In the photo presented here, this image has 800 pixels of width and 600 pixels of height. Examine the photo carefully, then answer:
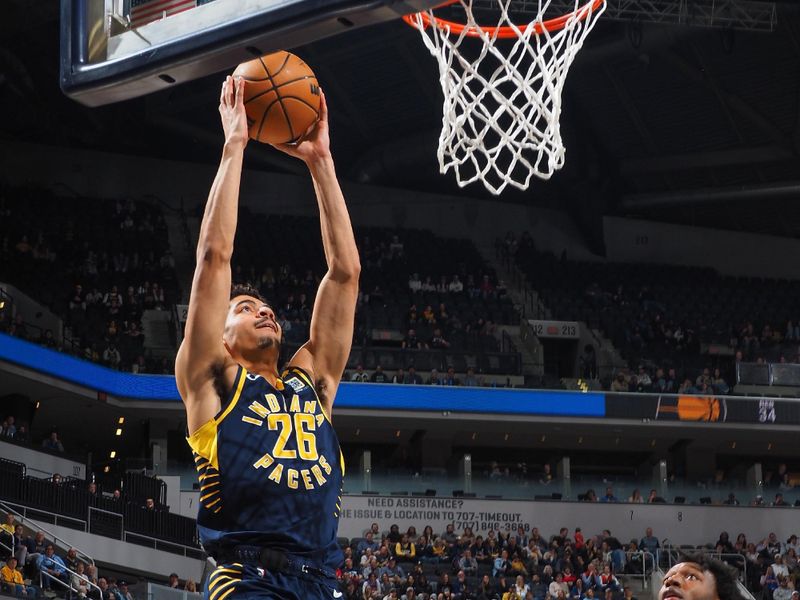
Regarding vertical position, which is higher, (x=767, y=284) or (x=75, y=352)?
(x=767, y=284)

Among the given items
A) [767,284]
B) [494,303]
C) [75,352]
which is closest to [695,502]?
[494,303]

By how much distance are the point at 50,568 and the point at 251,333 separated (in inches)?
535

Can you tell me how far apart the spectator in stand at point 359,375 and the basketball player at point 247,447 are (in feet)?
76.2

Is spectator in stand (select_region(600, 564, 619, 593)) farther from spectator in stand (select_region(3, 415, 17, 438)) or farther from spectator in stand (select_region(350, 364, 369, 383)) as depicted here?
spectator in stand (select_region(3, 415, 17, 438))

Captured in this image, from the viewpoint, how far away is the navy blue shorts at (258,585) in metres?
4.35

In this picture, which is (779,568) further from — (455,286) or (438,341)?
(455,286)

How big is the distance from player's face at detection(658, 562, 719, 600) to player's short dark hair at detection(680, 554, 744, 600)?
0.04 ft

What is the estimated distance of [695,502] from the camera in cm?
2772

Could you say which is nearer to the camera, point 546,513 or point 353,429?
point 546,513

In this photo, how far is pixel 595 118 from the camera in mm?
33125

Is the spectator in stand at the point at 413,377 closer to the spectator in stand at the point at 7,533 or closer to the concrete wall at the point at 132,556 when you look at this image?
the concrete wall at the point at 132,556

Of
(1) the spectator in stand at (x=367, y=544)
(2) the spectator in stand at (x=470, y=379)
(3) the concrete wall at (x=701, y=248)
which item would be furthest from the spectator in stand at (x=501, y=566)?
(3) the concrete wall at (x=701, y=248)

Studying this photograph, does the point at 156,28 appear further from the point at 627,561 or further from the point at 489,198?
the point at 489,198

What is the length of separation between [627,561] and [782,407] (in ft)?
23.2
